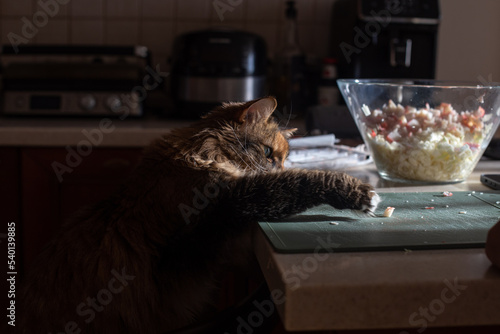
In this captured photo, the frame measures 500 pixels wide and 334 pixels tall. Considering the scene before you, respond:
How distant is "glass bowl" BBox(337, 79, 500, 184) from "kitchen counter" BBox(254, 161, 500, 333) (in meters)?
0.54

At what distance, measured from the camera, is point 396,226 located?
81 cm

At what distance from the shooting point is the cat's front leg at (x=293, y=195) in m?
0.88

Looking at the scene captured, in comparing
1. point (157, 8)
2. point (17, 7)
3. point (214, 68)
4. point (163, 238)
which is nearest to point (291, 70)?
point (214, 68)

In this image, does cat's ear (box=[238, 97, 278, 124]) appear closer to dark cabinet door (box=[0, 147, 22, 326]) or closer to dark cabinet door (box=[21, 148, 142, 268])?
dark cabinet door (box=[21, 148, 142, 268])

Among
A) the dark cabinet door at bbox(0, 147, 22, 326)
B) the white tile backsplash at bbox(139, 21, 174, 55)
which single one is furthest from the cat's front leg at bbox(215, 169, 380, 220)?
the white tile backsplash at bbox(139, 21, 174, 55)

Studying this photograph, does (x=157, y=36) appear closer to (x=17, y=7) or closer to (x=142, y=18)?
(x=142, y=18)

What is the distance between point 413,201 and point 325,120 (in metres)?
0.83

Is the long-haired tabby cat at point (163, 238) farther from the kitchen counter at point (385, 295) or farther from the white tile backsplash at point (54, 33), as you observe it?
the white tile backsplash at point (54, 33)

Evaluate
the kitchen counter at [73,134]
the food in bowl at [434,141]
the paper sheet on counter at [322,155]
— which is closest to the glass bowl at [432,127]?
the food in bowl at [434,141]

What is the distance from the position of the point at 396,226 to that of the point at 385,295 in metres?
0.24

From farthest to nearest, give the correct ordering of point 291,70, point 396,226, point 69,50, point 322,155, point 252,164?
point 291,70, point 69,50, point 322,155, point 252,164, point 396,226

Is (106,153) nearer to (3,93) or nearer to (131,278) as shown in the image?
(3,93)

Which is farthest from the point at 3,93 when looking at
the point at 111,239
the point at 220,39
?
the point at 111,239

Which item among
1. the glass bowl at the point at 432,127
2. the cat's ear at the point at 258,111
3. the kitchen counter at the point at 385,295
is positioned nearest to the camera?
the kitchen counter at the point at 385,295
